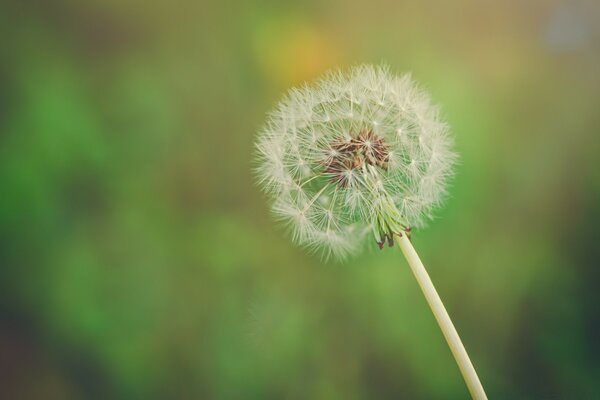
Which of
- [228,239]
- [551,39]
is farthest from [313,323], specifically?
[551,39]

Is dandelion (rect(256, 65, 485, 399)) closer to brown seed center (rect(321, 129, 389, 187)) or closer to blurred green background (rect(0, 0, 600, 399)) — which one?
brown seed center (rect(321, 129, 389, 187))

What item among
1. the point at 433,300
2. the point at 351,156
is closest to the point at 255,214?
the point at 351,156

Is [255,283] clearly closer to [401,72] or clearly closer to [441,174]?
[441,174]

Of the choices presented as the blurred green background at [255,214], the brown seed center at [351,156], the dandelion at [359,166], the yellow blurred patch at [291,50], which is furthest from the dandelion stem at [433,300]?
the yellow blurred patch at [291,50]

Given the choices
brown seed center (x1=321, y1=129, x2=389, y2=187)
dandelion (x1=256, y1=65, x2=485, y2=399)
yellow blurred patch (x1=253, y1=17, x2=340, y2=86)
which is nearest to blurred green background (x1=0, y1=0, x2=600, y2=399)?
yellow blurred patch (x1=253, y1=17, x2=340, y2=86)

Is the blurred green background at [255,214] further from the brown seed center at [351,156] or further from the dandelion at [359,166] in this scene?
the brown seed center at [351,156]

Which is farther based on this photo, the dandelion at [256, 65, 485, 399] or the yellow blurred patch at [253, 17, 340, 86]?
the yellow blurred patch at [253, 17, 340, 86]
